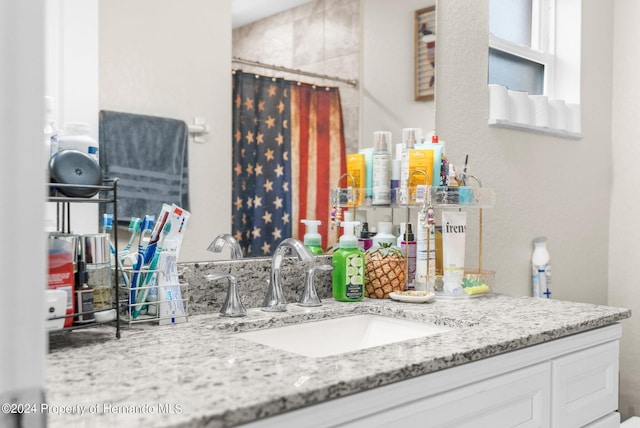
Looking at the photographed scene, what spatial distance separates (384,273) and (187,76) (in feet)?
2.36

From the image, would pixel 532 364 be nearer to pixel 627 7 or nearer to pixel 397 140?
pixel 397 140

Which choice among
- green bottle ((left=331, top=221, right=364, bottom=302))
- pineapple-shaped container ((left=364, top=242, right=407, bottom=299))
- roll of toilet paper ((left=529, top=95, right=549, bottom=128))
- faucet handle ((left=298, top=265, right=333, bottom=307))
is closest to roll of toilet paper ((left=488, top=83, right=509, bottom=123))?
roll of toilet paper ((left=529, top=95, right=549, bottom=128))

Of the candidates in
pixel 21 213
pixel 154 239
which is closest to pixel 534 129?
pixel 154 239

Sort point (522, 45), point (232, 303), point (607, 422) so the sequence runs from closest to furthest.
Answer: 1. point (232, 303)
2. point (607, 422)
3. point (522, 45)

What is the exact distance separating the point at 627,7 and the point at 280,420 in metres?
2.47

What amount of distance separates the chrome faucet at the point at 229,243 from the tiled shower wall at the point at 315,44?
1.37 ft

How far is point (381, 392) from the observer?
33.1 inches

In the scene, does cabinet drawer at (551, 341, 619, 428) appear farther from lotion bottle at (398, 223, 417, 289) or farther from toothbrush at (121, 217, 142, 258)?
toothbrush at (121, 217, 142, 258)

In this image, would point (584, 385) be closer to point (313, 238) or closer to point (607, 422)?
point (607, 422)

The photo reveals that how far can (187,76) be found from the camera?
4.17ft

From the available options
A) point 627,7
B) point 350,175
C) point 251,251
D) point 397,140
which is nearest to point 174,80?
point 251,251

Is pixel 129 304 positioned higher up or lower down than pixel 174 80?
lower down

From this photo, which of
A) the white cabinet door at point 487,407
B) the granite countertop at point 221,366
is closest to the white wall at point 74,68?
the granite countertop at point 221,366

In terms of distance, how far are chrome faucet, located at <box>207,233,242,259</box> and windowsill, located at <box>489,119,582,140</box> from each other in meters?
1.06
